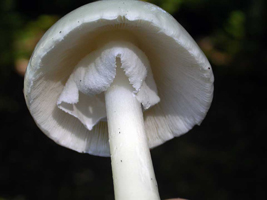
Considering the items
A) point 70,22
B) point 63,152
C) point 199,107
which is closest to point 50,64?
point 70,22

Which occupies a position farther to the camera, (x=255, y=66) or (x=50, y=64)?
(x=255, y=66)

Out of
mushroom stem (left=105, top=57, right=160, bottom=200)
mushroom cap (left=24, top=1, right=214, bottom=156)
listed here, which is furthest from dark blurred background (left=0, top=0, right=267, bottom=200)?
mushroom stem (left=105, top=57, right=160, bottom=200)

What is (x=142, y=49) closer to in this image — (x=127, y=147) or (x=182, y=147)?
(x=127, y=147)

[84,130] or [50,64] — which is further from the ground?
[50,64]

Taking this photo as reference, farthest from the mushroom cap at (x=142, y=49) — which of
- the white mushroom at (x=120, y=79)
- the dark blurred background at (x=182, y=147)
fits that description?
the dark blurred background at (x=182, y=147)

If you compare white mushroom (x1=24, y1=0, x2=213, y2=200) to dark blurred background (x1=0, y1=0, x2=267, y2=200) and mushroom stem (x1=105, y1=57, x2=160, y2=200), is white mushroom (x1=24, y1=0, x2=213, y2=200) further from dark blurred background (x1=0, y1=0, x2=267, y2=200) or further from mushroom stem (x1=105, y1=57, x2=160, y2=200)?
dark blurred background (x1=0, y1=0, x2=267, y2=200)

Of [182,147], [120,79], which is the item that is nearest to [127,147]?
[120,79]

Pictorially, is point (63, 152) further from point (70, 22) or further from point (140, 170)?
point (70, 22)
